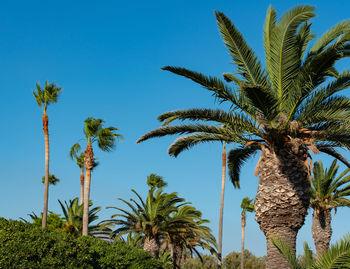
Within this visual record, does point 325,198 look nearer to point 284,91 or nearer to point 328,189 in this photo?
point 328,189

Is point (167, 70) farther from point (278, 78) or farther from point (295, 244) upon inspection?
point (295, 244)

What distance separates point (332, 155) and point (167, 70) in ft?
21.9

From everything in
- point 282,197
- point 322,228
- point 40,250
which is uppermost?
point 282,197

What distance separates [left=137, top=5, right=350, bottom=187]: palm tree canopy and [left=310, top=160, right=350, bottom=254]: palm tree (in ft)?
45.5

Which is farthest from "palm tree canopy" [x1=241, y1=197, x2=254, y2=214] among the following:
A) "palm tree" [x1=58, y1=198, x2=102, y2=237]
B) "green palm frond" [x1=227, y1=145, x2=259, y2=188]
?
"green palm frond" [x1=227, y1=145, x2=259, y2=188]

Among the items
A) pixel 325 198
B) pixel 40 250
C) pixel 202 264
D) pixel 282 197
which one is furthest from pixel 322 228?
pixel 202 264

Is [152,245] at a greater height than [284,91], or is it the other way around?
[284,91]

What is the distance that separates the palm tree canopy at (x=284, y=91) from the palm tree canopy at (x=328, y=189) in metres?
13.8

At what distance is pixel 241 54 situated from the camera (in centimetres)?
1285

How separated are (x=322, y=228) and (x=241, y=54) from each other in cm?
1807

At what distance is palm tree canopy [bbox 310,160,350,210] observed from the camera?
26297 mm

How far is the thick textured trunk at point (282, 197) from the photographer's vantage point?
11.8 metres

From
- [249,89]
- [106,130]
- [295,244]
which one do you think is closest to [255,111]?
[249,89]

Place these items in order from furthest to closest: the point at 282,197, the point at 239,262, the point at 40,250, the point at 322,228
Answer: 1. the point at 239,262
2. the point at 322,228
3. the point at 40,250
4. the point at 282,197
